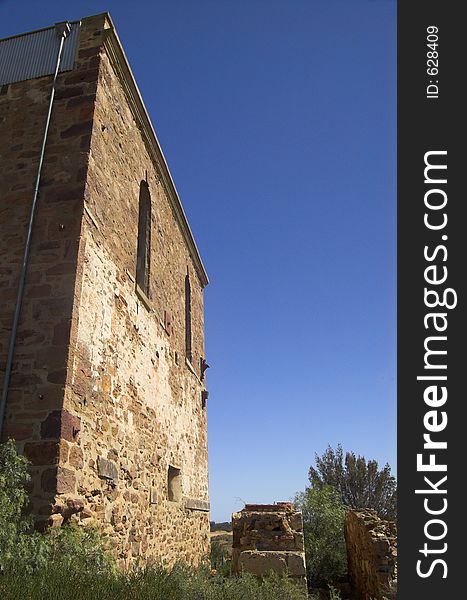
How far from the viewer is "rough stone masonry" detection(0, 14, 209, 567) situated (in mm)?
5301

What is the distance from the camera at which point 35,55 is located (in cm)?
727

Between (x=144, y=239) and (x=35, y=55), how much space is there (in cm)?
302

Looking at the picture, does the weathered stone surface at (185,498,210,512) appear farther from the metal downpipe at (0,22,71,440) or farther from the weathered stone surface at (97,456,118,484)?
the metal downpipe at (0,22,71,440)

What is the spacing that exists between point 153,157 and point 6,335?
4777 millimetres

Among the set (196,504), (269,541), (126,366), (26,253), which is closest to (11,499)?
(126,366)

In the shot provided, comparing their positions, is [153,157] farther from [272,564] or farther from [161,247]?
[272,564]

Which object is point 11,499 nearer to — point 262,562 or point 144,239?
point 262,562

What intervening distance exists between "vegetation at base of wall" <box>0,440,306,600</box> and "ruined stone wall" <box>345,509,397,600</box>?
4022 mm

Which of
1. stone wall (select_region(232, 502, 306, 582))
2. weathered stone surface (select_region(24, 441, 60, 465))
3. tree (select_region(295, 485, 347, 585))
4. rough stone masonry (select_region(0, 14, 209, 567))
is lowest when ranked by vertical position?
tree (select_region(295, 485, 347, 585))

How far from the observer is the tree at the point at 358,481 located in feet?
87.4

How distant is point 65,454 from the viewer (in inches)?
200

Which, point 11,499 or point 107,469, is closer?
point 11,499

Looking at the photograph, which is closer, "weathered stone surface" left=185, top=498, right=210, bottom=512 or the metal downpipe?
the metal downpipe

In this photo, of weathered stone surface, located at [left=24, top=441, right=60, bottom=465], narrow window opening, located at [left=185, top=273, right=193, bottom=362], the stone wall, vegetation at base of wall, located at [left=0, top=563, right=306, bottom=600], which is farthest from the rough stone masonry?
narrow window opening, located at [left=185, top=273, right=193, bottom=362]
